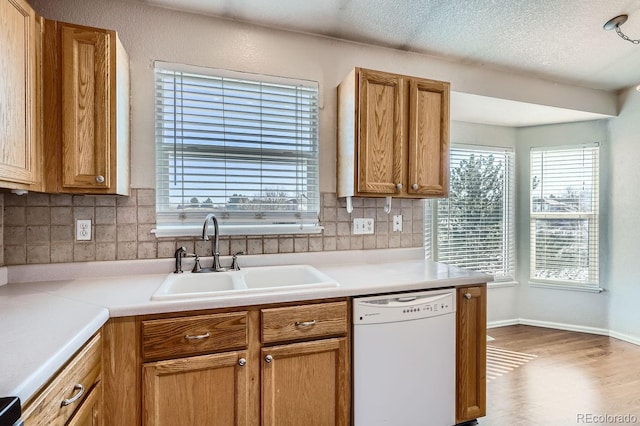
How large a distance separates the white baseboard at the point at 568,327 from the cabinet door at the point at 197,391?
9.89 ft

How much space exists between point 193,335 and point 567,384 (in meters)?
2.64

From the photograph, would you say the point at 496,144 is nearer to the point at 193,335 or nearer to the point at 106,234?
the point at 193,335

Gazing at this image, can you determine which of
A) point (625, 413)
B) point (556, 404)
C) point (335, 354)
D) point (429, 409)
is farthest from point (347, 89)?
point (625, 413)

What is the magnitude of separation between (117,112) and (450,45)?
2.20 metres

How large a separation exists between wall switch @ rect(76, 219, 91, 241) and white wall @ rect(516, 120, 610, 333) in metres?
3.93

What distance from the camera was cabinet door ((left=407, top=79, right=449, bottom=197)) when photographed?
210 centimetres

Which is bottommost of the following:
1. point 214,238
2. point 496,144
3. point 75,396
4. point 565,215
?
point 75,396

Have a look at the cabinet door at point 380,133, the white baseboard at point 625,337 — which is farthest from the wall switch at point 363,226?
the white baseboard at point 625,337

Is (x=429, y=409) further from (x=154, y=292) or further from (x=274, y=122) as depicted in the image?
(x=274, y=122)

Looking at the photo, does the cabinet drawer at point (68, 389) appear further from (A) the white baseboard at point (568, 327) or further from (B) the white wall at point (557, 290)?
(B) the white wall at point (557, 290)

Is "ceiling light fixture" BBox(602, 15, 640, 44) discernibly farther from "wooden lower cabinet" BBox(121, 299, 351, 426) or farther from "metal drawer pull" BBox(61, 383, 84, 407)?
"metal drawer pull" BBox(61, 383, 84, 407)

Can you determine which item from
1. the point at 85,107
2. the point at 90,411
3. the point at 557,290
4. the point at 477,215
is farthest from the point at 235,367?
the point at 557,290

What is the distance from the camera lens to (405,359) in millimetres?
1691

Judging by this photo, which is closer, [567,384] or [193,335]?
[193,335]
